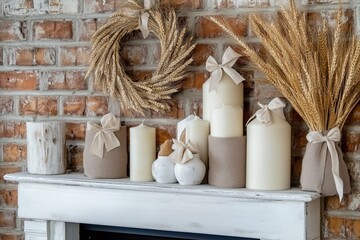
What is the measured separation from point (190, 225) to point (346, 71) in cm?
70

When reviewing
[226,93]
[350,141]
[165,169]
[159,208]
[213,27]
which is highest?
[213,27]

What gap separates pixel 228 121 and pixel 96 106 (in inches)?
21.7

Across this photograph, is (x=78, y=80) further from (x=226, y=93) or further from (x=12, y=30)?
(x=226, y=93)

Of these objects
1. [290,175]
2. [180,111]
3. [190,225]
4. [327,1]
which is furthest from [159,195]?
[327,1]

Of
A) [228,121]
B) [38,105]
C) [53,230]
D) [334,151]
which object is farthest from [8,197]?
[334,151]

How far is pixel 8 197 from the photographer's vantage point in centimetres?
243

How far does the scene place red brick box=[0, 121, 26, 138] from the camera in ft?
7.83

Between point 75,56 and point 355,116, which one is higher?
point 75,56

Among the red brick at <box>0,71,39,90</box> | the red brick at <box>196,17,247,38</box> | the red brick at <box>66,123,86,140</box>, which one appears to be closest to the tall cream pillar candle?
the red brick at <box>66,123,86,140</box>

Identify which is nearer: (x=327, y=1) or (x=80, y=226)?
(x=327, y=1)

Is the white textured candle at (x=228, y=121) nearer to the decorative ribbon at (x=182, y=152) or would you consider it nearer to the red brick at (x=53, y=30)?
the decorative ribbon at (x=182, y=152)

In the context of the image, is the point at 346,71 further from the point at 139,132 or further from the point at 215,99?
the point at 139,132

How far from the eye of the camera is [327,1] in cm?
194

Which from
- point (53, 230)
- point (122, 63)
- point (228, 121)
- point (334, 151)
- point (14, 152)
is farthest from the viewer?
point (14, 152)
